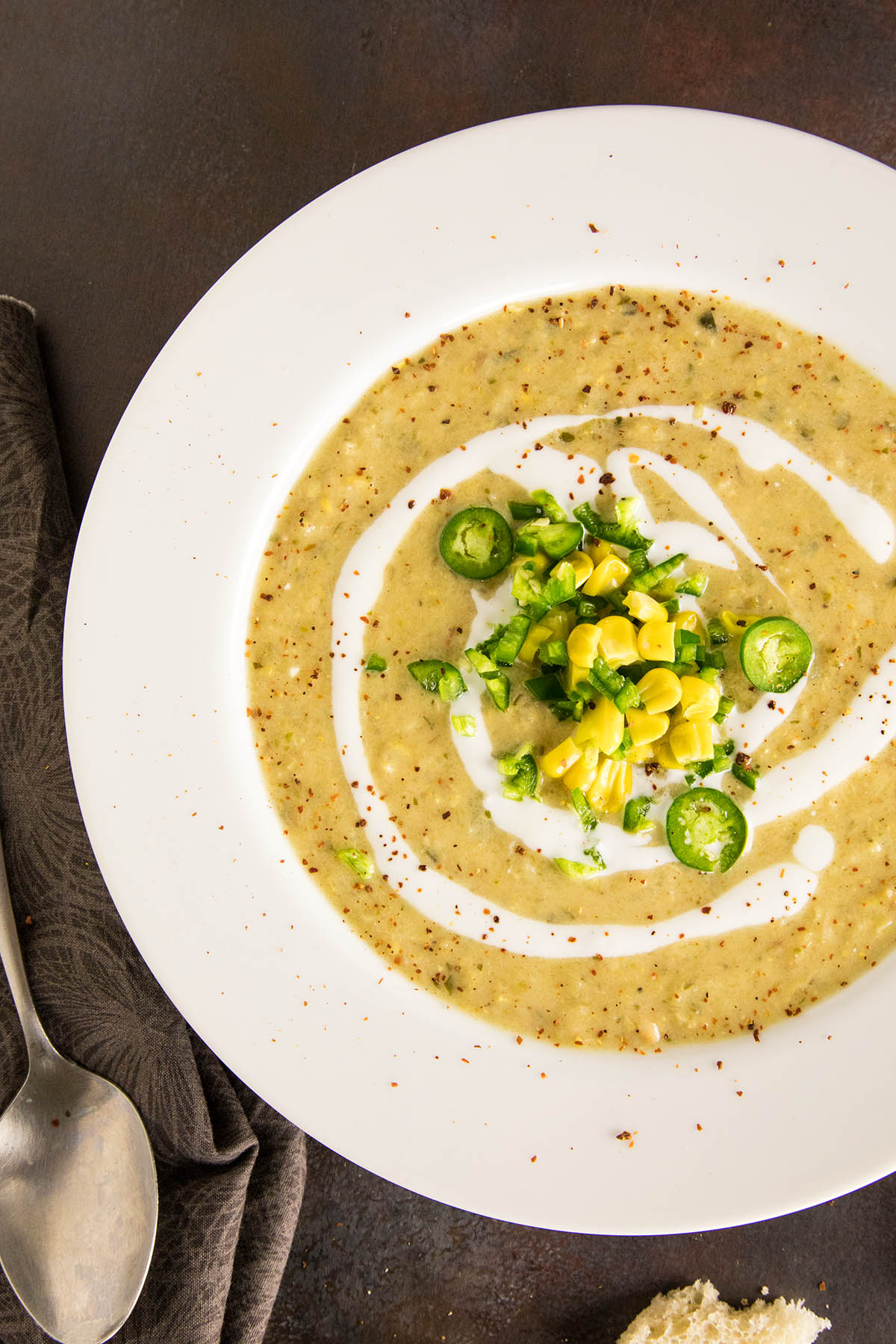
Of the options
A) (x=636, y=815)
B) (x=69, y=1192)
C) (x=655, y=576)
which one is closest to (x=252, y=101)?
(x=655, y=576)

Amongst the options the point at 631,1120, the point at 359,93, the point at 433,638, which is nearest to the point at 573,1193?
the point at 631,1120

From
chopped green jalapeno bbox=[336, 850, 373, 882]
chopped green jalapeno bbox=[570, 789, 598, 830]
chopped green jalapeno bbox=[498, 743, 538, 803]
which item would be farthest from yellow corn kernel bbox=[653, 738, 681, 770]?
chopped green jalapeno bbox=[336, 850, 373, 882]

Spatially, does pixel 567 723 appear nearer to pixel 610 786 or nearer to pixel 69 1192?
pixel 610 786

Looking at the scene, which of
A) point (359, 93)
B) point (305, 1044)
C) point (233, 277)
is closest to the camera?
point (233, 277)

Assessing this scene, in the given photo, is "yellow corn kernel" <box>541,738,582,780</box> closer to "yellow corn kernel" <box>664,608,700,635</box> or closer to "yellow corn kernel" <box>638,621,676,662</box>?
"yellow corn kernel" <box>638,621,676,662</box>

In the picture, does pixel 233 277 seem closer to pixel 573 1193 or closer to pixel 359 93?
pixel 359 93

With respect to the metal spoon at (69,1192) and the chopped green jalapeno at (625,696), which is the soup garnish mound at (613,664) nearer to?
the chopped green jalapeno at (625,696)

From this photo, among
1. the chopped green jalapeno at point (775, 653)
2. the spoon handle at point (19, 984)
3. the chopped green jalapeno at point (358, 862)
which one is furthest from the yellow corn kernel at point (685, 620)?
the spoon handle at point (19, 984)
